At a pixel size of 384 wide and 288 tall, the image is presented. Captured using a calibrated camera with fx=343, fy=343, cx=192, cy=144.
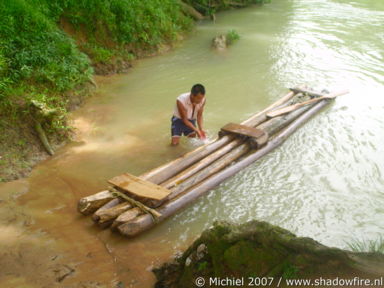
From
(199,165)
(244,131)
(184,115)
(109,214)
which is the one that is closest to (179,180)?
(199,165)

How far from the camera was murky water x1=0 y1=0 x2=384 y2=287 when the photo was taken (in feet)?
12.3

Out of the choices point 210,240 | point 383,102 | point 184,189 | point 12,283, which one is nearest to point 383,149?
point 383,102

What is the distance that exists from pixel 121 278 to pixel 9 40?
525cm

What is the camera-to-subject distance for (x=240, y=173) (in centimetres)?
500

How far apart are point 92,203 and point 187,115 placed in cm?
212

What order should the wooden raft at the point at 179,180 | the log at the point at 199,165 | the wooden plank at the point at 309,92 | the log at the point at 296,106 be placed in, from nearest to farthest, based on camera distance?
the wooden raft at the point at 179,180
the log at the point at 199,165
the log at the point at 296,106
the wooden plank at the point at 309,92

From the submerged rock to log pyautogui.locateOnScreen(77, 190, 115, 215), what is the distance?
4.03 ft

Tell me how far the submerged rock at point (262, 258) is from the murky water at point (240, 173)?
21.0 inches

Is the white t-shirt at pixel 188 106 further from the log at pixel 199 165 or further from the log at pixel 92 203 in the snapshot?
the log at pixel 92 203

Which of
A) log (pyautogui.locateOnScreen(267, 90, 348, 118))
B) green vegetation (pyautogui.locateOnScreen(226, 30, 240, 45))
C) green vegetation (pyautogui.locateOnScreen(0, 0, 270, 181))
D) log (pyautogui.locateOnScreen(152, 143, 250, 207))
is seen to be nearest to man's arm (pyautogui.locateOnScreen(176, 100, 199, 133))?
log (pyautogui.locateOnScreen(152, 143, 250, 207))

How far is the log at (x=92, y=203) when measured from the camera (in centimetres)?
386

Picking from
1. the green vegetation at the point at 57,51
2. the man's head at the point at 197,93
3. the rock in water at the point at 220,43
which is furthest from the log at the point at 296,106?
the rock in water at the point at 220,43

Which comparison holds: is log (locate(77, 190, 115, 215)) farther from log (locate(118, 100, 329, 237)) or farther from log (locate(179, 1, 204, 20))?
log (locate(179, 1, 204, 20))

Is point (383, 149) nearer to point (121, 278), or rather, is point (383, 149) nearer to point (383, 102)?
point (383, 102)
